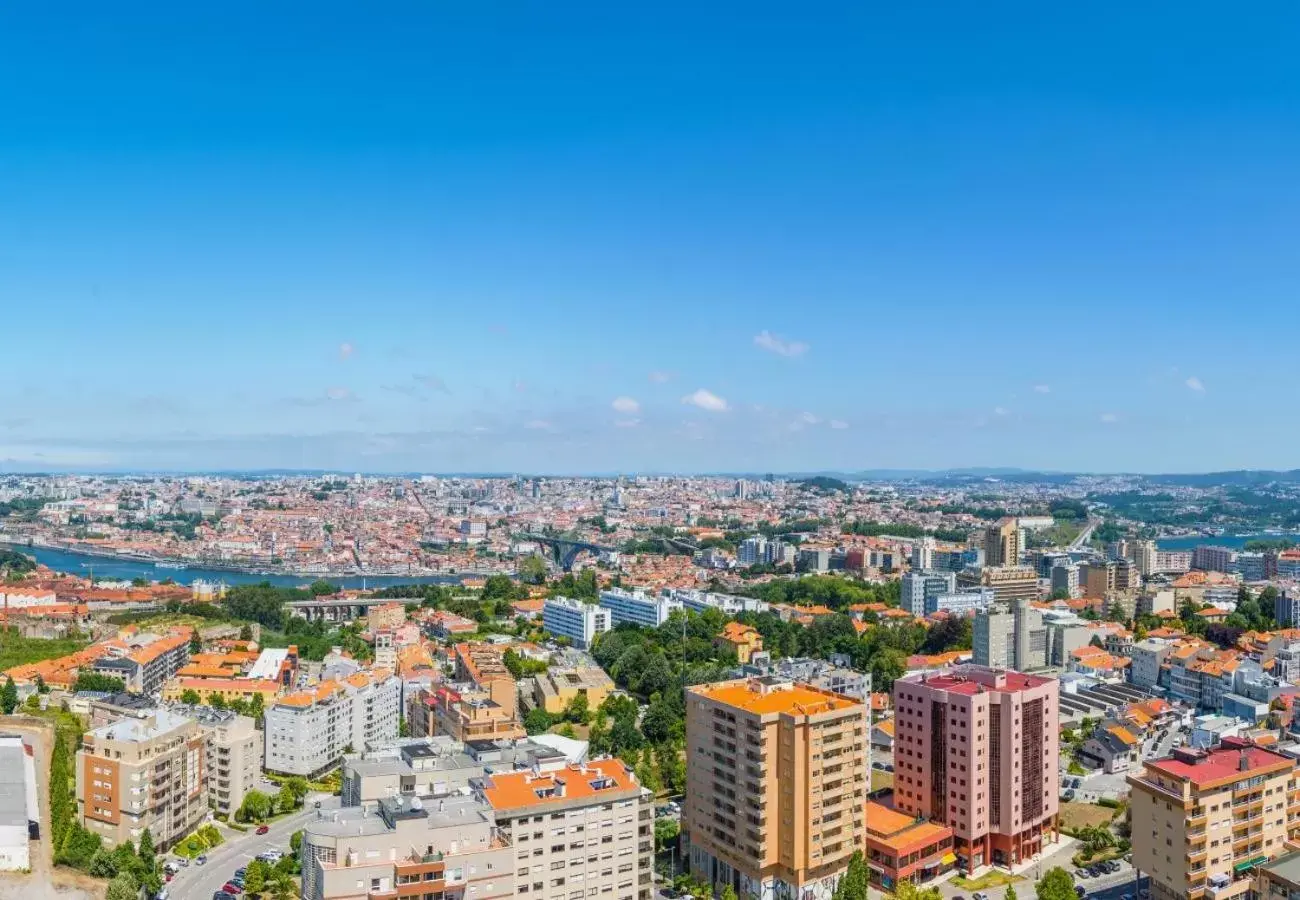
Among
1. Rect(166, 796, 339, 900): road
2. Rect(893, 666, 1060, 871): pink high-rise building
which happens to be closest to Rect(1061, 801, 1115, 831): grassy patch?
Rect(893, 666, 1060, 871): pink high-rise building

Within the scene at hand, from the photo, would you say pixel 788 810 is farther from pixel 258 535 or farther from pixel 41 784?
pixel 258 535

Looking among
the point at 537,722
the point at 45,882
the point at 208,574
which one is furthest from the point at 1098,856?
the point at 208,574

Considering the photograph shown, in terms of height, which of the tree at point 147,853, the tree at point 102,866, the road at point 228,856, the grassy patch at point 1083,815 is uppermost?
the tree at point 147,853

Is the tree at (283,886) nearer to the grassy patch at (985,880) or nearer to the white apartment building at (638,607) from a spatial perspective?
the grassy patch at (985,880)

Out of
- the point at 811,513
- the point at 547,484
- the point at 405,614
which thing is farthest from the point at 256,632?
the point at 547,484

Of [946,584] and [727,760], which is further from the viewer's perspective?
[946,584]

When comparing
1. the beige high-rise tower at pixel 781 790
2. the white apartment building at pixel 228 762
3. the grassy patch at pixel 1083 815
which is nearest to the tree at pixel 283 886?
the white apartment building at pixel 228 762
